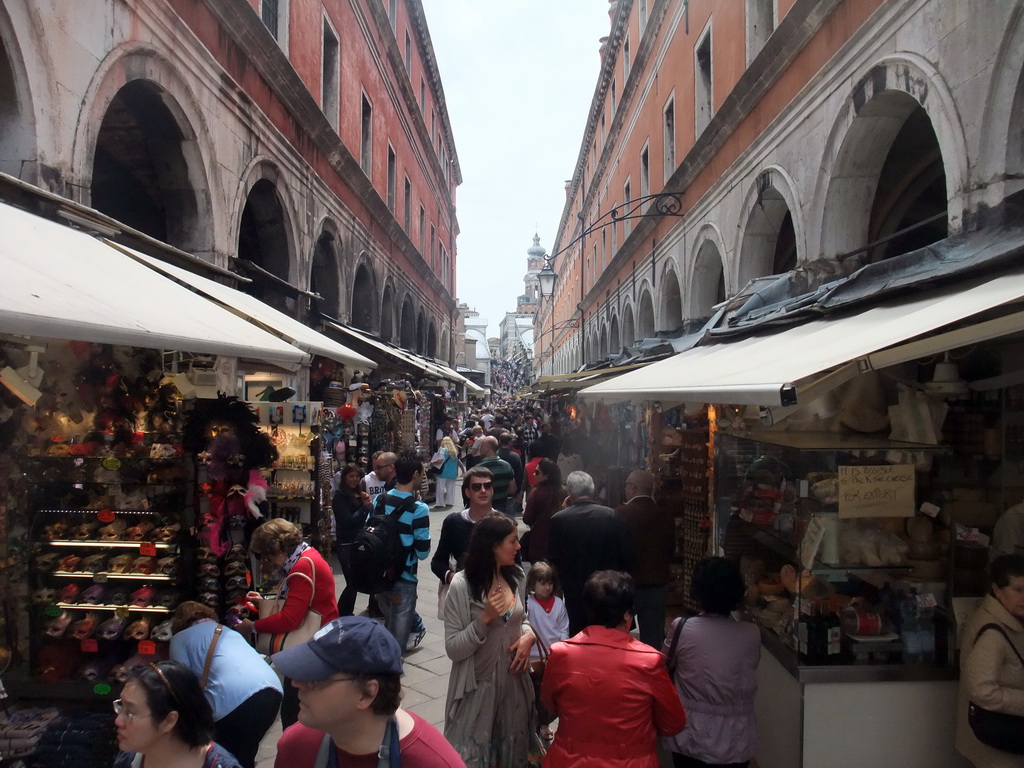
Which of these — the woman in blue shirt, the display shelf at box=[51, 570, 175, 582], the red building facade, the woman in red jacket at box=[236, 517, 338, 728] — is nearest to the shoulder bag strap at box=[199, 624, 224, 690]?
the woman in blue shirt

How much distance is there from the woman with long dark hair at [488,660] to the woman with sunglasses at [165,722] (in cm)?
99

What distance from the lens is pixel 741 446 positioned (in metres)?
4.96

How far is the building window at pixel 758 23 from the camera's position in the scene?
9.33 m

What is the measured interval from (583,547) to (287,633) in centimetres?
177

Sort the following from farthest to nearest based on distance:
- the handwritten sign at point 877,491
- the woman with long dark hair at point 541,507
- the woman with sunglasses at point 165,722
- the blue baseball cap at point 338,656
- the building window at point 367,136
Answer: the building window at point 367,136 → the woman with long dark hair at point 541,507 → the handwritten sign at point 877,491 → the woman with sunglasses at point 165,722 → the blue baseball cap at point 338,656

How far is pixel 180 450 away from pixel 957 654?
469 centimetres

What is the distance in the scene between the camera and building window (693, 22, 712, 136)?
12.1m

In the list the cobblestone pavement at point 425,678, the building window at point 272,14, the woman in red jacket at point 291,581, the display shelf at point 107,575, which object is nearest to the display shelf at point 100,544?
the display shelf at point 107,575

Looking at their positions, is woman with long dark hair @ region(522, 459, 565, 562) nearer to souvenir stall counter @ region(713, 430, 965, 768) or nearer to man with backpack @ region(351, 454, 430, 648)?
man with backpack @ region(351, 454, 430, 648)

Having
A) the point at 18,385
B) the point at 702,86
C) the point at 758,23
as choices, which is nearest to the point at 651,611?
the point at 18,385

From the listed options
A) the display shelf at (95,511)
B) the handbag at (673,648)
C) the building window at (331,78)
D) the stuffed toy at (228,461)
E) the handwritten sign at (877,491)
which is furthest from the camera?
the building window at (331,78)

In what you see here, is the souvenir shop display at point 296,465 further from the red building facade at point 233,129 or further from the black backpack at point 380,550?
the red building facade at point 233,129

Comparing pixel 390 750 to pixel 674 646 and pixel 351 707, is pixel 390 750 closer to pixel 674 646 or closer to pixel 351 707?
pixel 351 707

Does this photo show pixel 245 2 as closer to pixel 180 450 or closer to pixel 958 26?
pixel 180 450
